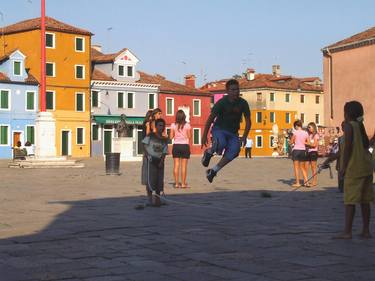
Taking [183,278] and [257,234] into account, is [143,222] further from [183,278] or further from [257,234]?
[183,278]

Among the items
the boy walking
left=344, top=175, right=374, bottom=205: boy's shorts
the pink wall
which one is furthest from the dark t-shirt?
the pink wall

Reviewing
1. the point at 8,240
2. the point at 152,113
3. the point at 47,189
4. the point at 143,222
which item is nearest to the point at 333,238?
the point at 143,222

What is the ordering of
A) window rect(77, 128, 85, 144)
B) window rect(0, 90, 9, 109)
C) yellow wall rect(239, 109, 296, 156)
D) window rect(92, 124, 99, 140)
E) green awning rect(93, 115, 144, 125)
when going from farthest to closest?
1. yellow wall rect(239, 109, 296, 156)
2. green awning rect(93, 115, 144, 125)
3. window rect(92, 124, 99, 140)
4. window rect(77, 128, 85, 144)
5. window rect(0, 90, 9, 109)

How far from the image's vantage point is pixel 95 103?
6956 centimetres

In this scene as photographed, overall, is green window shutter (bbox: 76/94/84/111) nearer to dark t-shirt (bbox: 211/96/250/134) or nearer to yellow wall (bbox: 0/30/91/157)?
yellow wall (bbox: 0/30/91/157)

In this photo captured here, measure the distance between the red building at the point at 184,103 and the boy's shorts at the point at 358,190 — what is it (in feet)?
218

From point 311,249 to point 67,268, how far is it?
237 centimetres

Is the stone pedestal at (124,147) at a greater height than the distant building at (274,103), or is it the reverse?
the distant building at (274,103)

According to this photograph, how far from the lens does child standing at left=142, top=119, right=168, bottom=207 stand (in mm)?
12562

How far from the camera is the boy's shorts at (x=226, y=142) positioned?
11016 mm

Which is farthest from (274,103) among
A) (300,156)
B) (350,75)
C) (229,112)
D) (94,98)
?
(229,112)

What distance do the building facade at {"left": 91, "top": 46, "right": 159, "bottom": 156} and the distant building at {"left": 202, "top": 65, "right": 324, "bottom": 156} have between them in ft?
57.8

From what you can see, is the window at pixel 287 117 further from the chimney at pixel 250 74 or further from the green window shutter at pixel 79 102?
the green window shutter at pixel 79 102

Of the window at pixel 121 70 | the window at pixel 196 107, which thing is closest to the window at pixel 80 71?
the window at pixel 121 70
